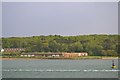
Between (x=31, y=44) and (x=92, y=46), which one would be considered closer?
(x=92, y=46)

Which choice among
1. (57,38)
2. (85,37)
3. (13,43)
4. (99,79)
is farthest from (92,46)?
(99,79)

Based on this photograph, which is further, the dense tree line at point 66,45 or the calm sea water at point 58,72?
the dense tree line at point 66,45

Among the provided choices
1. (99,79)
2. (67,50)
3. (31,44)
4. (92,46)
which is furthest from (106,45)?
(99,79)

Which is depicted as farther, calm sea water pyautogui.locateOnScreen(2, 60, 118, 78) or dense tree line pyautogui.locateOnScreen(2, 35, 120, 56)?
dense tree line pyautogui.locateOnScreen(2, 35, 120, 56)

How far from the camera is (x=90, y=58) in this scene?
1879 inches

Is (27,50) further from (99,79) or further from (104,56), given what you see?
(99,79)

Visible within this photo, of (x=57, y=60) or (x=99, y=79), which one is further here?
(x=57, y=60)

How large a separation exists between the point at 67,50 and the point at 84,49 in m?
2.54

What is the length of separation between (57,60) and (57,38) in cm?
256

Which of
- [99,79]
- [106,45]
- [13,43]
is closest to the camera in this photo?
[99,79]

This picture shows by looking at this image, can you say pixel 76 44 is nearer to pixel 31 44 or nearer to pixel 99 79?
pixel 31 44

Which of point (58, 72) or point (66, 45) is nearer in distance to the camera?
point (58, 72)

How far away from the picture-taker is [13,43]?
50.2m

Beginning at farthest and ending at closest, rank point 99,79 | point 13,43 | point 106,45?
point 13,43
point 106,45
point 99,79
